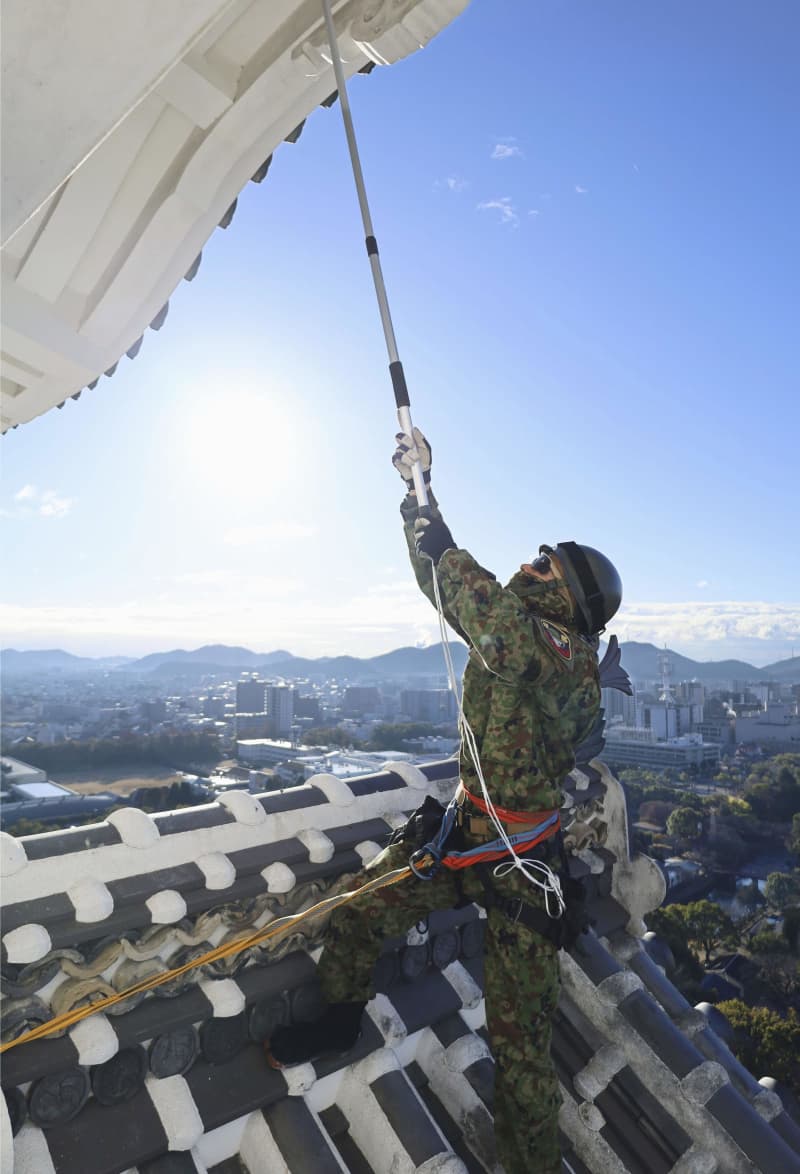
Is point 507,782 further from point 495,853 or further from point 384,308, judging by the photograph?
point 384,308

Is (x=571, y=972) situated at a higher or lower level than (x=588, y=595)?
lower

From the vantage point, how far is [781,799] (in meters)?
56.9

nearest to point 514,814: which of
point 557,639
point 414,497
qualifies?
point 557,639

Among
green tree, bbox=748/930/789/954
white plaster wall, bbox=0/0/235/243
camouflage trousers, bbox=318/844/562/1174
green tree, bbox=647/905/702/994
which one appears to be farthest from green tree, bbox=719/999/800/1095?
white plaster wall, bbox=0/0/235/243

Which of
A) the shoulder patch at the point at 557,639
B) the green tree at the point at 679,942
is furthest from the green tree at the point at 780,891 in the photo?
the shoulder patch at the point at 557,639

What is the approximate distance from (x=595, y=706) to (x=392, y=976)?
141 cm

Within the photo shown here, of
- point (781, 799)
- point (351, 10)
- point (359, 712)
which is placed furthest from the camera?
point (359, 712)

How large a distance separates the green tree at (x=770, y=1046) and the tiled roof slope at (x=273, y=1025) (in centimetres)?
2870

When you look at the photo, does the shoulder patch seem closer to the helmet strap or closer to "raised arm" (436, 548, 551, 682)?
Result: "raised arm" (436, 548, 551, 682)

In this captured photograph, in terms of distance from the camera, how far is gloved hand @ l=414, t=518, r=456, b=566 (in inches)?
124

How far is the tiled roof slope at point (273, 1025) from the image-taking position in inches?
84.7

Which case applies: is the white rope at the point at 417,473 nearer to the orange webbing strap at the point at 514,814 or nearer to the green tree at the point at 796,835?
the orange webbing strap at the point at 514,814

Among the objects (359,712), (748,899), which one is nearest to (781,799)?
(748,899)

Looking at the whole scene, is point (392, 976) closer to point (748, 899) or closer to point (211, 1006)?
point (211, 1006)
